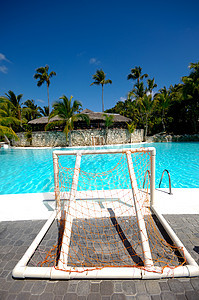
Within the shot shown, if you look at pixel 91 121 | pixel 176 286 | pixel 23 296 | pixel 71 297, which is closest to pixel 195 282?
pixel 176 286

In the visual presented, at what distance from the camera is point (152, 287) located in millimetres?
1595

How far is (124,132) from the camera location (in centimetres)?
2133

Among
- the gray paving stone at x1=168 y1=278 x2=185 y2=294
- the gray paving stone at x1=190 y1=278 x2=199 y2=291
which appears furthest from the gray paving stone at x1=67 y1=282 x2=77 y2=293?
the gray paving stone at x1=190 y1=278 x2=199 y2=291

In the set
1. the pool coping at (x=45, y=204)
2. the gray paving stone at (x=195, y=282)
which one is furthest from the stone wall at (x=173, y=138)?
the gray paving stone at (x=195, y=282)

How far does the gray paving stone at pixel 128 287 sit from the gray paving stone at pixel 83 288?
16.5 inches

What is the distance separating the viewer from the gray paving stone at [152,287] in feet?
5.08

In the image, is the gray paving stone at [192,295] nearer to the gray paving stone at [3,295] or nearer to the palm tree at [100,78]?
the gray paving stone at [3,295]

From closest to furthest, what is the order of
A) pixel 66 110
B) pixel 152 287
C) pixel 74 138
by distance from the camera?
pixel 152 287, pixel 66 110, pixel 74 138

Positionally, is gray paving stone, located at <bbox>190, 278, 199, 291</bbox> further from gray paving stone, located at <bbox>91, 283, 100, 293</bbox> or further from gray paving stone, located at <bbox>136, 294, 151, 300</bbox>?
gray paving stone, located at <bbox>91, 283, 100, 293</bbox>

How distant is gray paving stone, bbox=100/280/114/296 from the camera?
1562mm

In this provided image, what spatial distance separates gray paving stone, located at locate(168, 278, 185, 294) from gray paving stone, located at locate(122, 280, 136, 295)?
0.43 m

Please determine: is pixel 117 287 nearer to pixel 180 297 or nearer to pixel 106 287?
pixel 106 287

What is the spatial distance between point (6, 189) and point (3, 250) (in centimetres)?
467

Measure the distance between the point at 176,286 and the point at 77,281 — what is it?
1.17m
